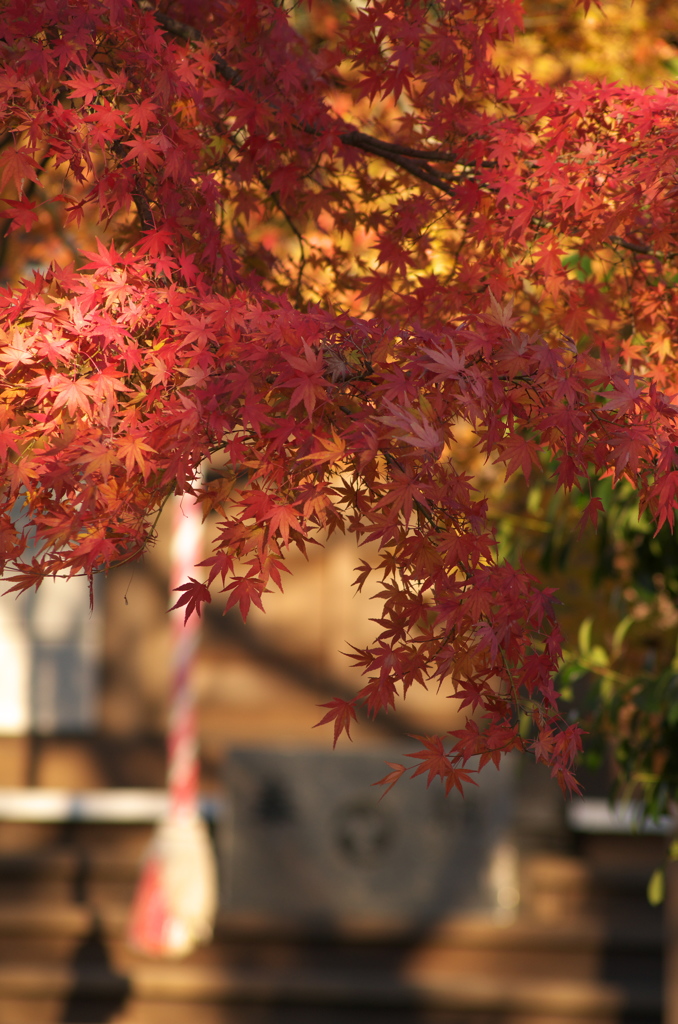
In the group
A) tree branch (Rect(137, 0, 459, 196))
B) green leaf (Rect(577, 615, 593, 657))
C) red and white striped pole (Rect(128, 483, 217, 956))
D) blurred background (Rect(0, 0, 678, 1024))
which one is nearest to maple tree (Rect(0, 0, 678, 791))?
tree branch (Rect(137, 0, 459, 196))

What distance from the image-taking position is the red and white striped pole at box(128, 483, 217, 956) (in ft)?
19.1

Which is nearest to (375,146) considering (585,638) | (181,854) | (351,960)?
(585,638)

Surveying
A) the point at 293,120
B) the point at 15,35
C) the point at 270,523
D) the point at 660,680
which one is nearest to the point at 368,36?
the point at 293,120

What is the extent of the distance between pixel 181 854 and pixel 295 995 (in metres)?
0.94

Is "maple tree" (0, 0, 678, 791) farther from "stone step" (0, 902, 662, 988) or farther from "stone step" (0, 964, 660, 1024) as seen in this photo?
"stone step" (0, 902, 662, 988)

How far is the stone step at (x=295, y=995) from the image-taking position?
5539mm

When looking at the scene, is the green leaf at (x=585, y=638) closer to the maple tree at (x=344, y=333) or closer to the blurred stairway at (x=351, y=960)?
the maple tree at (x=344, y=333)

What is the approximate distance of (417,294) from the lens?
238cm

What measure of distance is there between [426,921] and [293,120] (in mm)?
4737

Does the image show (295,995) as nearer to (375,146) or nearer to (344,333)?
(375,146)

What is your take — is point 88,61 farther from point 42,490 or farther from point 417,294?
point 42,490

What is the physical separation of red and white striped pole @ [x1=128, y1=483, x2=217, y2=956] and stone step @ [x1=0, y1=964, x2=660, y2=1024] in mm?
197

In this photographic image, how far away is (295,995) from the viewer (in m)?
5.64

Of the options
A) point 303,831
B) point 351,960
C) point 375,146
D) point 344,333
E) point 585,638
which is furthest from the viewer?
point 303,831
